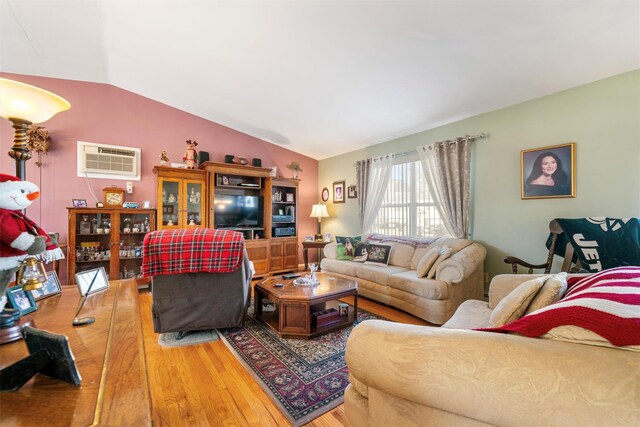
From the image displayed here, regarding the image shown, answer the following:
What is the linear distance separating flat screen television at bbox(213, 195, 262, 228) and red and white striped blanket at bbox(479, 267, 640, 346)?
14.2 ft

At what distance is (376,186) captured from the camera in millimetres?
4605

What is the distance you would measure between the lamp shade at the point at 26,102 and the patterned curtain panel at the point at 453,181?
365 cm

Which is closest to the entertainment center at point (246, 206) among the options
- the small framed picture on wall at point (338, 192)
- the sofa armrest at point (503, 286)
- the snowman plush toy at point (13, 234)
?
the small framed picture on wall at point (338, 192)

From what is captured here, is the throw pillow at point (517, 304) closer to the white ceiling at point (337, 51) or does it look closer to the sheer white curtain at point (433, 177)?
the white ceiling at point (337, 51)

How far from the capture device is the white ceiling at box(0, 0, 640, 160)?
199 cm

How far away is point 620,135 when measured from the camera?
2.42m

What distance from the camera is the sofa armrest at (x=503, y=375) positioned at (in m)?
0.60

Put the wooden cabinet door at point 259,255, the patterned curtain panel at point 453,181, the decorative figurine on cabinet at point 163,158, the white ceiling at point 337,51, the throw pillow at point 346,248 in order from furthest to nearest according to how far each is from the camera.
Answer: the wooden cabinet door at point 259,255 < the decorative figurine on cabinet at point 163,158 < the throw pillow at point 346,248 < the patterned curtain panel at point 453,181 < the white ceiling at point 337,51

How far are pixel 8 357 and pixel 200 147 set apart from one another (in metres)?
4.38

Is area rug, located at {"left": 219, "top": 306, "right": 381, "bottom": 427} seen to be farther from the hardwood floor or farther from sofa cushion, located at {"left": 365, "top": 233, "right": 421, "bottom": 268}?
sofa cushion, located at {"left": 365, "top": 233, "right": 421, "bottom": 268}

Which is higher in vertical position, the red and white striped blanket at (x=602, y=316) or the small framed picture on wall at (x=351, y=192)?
the small framed picture on wall at (x=351, y=192)

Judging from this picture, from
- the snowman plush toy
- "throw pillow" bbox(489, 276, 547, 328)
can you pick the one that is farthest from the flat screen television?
"throw pillow" bbox(489, 276, 547, 328)

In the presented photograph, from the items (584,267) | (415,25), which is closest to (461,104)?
(415,25)

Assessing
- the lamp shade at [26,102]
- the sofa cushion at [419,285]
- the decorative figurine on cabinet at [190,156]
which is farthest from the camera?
the decorative figurine on cabinet at [190,156]
